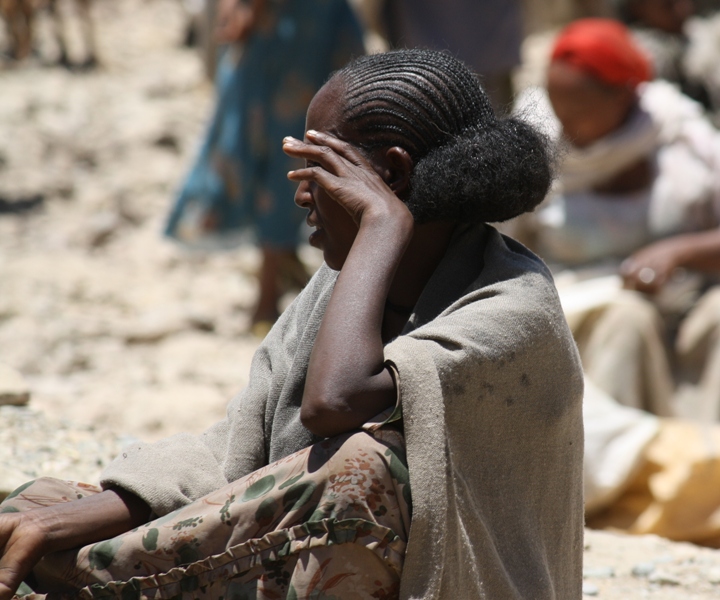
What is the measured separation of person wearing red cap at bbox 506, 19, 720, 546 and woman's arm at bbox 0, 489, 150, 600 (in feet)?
7.20

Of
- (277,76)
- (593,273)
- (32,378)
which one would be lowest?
(32,378)

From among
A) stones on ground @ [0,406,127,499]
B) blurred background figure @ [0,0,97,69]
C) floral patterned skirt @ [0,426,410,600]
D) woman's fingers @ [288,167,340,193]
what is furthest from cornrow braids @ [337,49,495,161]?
blurred background figure @ [0,0,97,69]

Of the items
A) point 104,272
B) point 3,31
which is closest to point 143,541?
point 104,272

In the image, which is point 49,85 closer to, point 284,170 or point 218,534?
point 284,170

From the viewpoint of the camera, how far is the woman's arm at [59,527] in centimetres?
188

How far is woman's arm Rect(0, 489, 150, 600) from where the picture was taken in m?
1.88

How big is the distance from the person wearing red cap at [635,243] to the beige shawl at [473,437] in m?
1.83

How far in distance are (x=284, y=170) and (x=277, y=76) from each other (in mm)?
536

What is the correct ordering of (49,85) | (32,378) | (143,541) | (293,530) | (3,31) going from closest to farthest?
(293,530), (143,541), (32,378), (49,85), (3,31)

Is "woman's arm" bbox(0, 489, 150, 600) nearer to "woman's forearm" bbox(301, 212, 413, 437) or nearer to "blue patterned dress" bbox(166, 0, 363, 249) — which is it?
"woman's forearm" bbox(301, 212, 413, 437)

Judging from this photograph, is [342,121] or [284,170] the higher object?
[342,121]

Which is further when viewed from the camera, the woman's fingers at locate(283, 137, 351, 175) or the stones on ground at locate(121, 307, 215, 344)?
the stones on ground at locate(121, 307, 215, 344)

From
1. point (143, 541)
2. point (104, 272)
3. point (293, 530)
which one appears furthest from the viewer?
point (104, 272)

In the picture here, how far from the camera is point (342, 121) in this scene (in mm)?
2086
